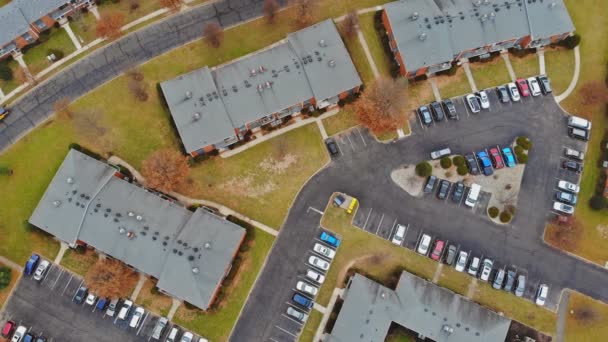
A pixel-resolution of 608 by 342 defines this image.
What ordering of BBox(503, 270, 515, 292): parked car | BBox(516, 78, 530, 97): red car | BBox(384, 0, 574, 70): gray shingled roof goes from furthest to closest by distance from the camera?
BBox(516, 78, 530, 97): red car < BBox(384, 0, 574, 70): gray shingled roof < BBox(503, 270, 515, 292): parked car

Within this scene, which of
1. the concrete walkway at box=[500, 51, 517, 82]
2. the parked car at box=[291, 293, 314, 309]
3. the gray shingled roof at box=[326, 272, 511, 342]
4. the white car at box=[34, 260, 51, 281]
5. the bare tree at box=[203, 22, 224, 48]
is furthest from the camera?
the concrete walkway at box=[500, 51, 517, 82]

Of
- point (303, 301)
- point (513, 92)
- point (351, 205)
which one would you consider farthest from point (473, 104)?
point (303, 301)

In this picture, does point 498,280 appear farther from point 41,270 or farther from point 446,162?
point 41,270

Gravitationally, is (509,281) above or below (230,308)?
above

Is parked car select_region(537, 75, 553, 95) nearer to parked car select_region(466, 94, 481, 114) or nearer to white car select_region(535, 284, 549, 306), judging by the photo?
parked car select_region(466, 94, 481, 114)

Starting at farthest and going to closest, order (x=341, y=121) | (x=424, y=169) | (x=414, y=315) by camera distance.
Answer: (x=341, y=121), (x=424, y=169), (x=414, y=315)

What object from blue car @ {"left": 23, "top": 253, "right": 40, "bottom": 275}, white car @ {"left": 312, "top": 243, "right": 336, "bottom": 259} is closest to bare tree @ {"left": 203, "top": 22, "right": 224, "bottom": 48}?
white car @ {"left": 312, "top": 243, "right": 336, "bottom": 259}

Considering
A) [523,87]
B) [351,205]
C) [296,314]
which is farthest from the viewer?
[523,87]
